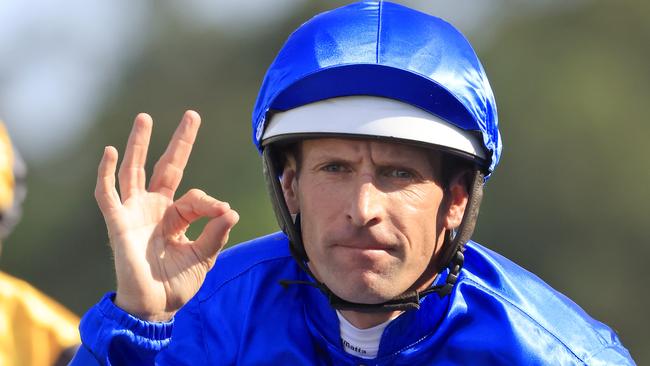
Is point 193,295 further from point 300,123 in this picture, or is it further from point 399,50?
point 399,50

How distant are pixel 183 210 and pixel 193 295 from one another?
0.29 m

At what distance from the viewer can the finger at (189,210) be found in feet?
15.1

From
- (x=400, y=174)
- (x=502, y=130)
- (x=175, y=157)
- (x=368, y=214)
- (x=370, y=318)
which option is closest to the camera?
(x=368, y=214)

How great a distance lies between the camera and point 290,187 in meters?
4.90

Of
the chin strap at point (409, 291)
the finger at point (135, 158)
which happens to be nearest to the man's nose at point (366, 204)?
the chin strap at point (409, 291)

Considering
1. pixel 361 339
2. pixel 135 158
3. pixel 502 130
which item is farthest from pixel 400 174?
pixel 502 130

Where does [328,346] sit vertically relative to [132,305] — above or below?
below

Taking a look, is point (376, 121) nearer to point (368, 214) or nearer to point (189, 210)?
point (368, 214)

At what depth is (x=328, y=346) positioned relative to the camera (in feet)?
15.9

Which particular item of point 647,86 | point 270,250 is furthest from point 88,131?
point 270,250

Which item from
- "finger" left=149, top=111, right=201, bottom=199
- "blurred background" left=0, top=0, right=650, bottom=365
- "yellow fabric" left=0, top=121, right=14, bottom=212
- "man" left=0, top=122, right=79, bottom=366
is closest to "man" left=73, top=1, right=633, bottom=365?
"finger" left=149, top=111, right=201, bottom=199

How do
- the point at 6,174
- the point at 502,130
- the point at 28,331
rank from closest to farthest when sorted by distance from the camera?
the point at 28,331 < the point at 6,174 < the point at 502,130

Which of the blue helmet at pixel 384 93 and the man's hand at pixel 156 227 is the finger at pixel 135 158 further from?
the blue helmet at pixel 384 93

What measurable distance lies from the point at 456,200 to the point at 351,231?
495 millimetres
